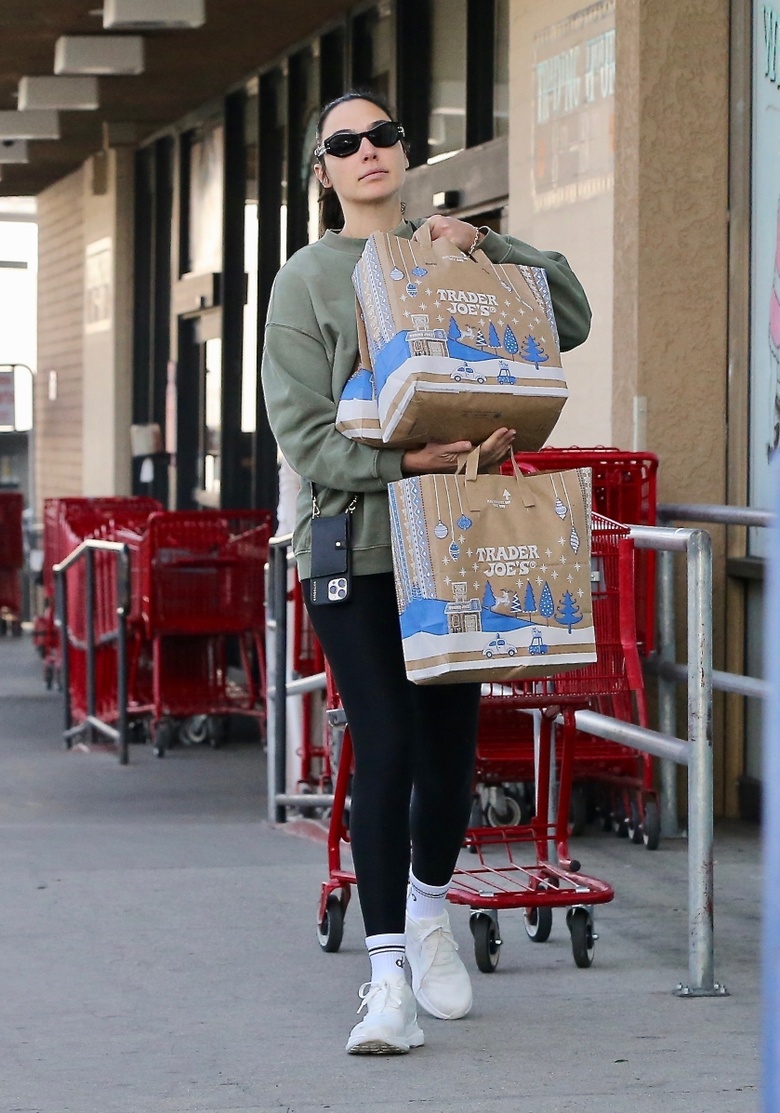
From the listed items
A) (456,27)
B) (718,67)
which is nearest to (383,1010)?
(718,67)

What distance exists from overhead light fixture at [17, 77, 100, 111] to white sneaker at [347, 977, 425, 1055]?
10660 millimetres

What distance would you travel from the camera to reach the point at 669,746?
4152mm

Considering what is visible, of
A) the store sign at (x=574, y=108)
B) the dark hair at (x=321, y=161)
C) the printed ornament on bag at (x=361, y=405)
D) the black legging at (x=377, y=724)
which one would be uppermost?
the store sign at (x=574, y=108)

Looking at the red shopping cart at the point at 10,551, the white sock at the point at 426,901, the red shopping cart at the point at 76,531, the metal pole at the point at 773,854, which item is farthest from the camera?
the red shopping cart at the point at 10,551

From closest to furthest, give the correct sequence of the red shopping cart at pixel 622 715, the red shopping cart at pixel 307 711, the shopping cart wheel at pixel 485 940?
the shopping cart wheel at pixel 485 940, the red shopping cart at pixel 622 715, the red shopping cart at pixel 307 711

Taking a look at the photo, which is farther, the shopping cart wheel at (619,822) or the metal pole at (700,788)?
the shopping cart wheel at (619,822)

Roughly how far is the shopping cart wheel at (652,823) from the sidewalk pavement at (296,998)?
0.19 feet

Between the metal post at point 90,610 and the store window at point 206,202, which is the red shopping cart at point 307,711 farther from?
the store window at point 206,202

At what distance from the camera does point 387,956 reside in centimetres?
352

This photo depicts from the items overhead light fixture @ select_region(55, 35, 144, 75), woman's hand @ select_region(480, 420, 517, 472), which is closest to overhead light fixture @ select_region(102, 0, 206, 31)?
overhead light fixture @ select_region(55, 35, 144, 75)

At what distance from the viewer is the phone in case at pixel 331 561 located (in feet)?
11.5

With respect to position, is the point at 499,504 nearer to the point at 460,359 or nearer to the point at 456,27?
the point at 460,359

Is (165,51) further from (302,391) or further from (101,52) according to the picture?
(302,391)

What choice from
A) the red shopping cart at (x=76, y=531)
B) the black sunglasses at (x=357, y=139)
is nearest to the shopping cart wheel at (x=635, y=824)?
the black sunglasses at (x=357, y=139)
